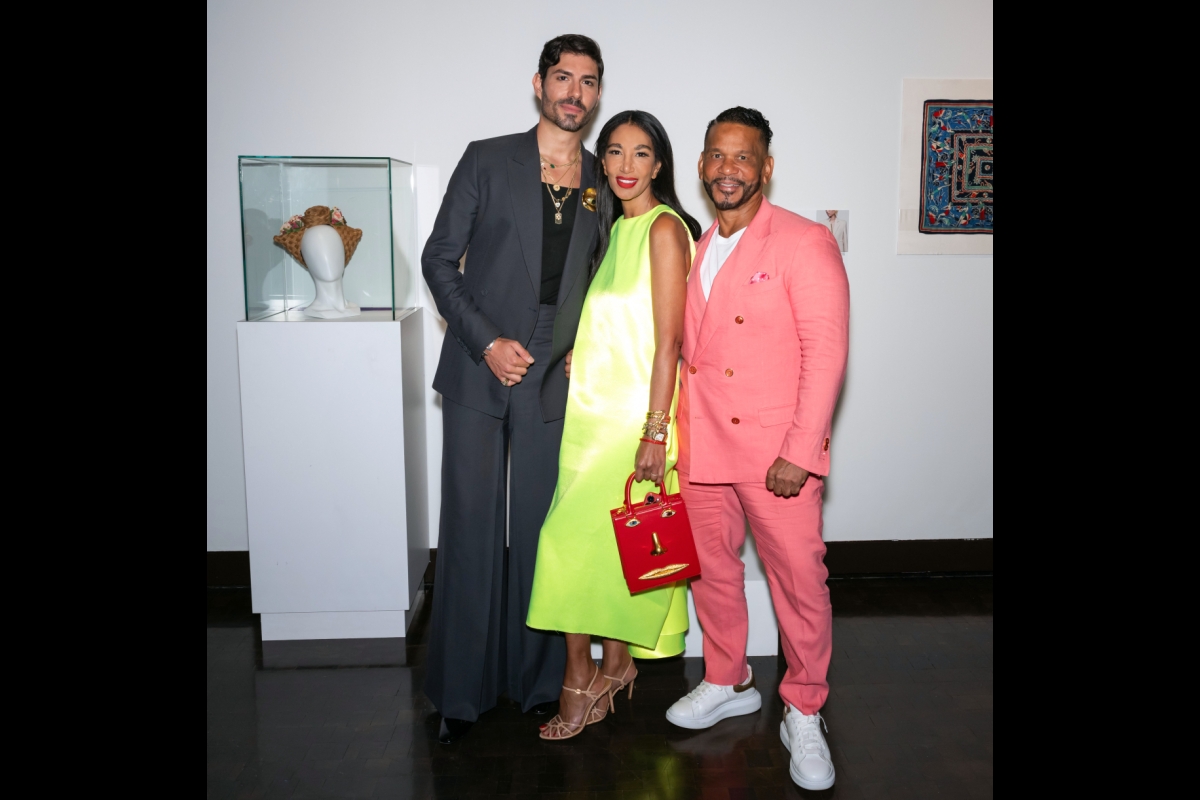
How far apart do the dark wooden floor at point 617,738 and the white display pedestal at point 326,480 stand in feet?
0.71

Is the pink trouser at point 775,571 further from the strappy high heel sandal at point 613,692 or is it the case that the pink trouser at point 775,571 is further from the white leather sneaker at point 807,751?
the strappy high heel sandal at point 613,692

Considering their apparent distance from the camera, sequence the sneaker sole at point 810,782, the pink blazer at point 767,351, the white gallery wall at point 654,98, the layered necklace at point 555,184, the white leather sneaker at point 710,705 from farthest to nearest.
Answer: the white gallery wall at point 654,98 < the white leather sneaker at point 710,705 < the layered necklace at point 555,184 < the sneaker sole at point 810,782 < the pink blazer at point 767,351

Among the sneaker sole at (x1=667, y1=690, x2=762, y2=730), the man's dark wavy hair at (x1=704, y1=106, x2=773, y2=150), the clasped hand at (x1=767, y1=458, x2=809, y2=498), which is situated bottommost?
the sneaker sole at (x1=667, y1=690, x2=762, y2=730)

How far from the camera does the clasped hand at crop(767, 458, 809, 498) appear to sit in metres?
2.47

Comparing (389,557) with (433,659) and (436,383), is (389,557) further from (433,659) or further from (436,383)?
(436,383)

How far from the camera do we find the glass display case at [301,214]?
3.40 meters

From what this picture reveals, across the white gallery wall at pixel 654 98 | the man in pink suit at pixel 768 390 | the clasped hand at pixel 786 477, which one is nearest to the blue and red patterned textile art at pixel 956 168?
the white gallery wall at pixel 654 98

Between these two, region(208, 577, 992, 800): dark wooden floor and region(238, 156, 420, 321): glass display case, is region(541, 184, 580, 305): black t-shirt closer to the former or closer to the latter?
region(238, 156, 420, 321): glass display case

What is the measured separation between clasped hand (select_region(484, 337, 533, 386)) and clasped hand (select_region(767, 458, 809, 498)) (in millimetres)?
785

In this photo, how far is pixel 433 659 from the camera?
2.93 meters

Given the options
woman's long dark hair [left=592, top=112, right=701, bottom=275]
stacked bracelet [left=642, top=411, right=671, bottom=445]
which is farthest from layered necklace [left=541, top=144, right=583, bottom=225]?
stacked bracelet [left=642, top=411, right=671, bottom=445]

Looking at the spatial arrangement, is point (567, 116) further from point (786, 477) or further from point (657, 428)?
point (786, 477)

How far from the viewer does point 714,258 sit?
2.65 metres

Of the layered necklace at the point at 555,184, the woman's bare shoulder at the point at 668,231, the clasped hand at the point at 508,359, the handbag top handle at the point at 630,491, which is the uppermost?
the layered necklace at the point at 555,184
